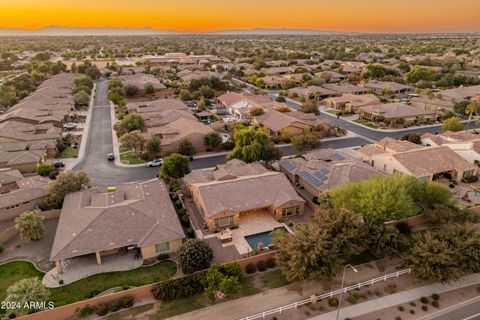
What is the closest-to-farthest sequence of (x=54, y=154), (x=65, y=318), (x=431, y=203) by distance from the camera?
(x=65, y=318) < (x=431, y=203) < (x=54, y=154)

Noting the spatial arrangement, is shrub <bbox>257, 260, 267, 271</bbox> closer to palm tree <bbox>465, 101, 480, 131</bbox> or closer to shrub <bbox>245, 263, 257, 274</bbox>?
shrub <bbox>245, 263, 257, 274</bbox>

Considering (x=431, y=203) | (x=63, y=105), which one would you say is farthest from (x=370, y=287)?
(x=63, y=105)

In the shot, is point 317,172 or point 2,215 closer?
point 2,215

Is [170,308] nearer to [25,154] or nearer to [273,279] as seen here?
[273,279]

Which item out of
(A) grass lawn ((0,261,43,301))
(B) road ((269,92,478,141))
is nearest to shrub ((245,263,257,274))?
(A) grass lawn ((0,261,43,301))

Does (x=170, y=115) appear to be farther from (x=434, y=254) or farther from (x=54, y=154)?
(x=434, y=254)

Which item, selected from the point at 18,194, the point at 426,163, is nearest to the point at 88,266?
the point at 18,194
